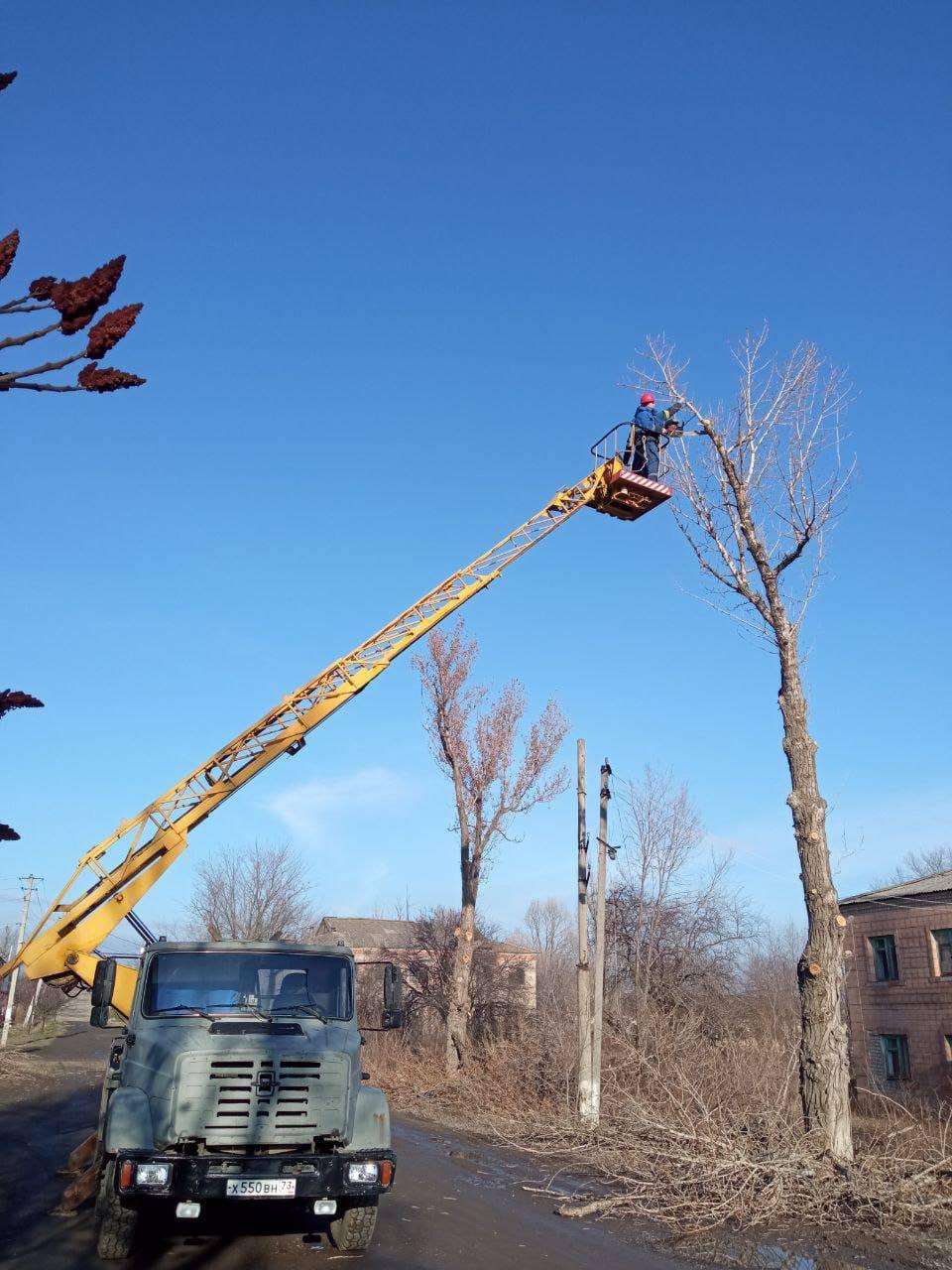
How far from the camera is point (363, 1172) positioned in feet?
21.8

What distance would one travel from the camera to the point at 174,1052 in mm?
6984

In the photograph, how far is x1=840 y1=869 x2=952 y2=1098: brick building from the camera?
25578 millimetres

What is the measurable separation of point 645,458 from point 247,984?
9726 millimetres

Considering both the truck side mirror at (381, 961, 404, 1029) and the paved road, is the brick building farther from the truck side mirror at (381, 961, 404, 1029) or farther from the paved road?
the truck side mirror at (381, 961, 404, 1029)

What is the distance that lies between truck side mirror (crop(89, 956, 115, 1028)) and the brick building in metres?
23.8

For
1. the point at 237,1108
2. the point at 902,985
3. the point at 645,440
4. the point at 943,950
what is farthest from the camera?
the point at 902,985

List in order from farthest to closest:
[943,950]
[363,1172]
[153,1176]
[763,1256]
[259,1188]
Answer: [943,950]
[763,1256]
[363,1172]
[259,1188]
[153,1176]

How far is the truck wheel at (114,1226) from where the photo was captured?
6789 mm

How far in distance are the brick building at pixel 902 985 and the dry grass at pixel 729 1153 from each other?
13.4 metres

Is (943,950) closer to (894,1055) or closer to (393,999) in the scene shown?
(894,1055)

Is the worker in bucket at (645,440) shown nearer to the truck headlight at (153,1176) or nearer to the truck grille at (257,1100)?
the truck grille at (257,1100)

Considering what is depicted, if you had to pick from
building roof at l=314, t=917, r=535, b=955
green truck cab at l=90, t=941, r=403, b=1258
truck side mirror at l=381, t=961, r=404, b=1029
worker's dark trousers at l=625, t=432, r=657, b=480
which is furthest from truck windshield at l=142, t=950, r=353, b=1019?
building roof at l=314, t=917, r=535, b=955

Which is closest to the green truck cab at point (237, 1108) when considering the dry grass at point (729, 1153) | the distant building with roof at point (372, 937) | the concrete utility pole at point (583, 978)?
the dry grass at point (729, 1153)

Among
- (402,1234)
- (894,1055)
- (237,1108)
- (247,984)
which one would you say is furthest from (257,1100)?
(894,1055)
